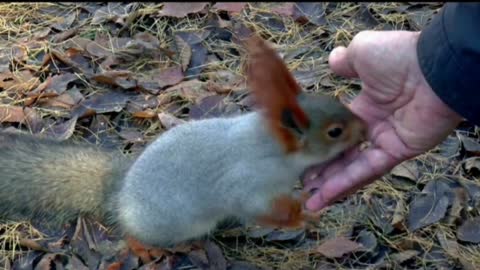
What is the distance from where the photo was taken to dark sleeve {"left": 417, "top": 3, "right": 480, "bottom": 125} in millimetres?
1673

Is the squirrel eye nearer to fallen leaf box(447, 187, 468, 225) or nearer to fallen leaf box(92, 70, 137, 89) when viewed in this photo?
fallen leaf box(447, 187, 468, 225)

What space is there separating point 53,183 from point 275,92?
34.5 inches

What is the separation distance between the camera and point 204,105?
281 centimetres

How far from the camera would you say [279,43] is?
3.13m

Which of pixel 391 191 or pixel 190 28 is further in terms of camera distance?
pixel 190 28

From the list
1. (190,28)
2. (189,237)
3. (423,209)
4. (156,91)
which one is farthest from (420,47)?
(190,28)

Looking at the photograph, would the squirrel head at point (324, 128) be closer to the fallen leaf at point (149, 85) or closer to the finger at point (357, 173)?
the finger at point (357, 173)

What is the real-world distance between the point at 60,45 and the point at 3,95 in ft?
1.18

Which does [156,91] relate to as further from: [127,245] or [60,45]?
[127,245]

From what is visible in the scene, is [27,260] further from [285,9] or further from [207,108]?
[285,9]

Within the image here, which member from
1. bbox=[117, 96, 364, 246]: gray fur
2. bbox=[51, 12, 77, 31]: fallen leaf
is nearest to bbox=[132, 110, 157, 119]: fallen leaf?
bbox=[117, 96, 364, 246]: gray fur

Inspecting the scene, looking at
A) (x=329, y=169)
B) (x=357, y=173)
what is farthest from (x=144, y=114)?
(x=357, y=173)

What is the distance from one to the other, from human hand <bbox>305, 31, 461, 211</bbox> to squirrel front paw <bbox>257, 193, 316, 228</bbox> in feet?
0.12

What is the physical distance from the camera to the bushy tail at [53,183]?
2324 millimetres
